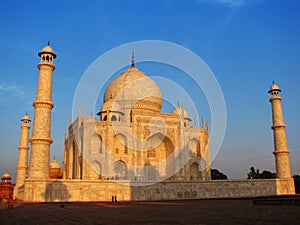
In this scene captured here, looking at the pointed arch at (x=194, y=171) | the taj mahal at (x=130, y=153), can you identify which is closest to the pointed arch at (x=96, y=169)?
the taj mahal at (x=130, y=153)

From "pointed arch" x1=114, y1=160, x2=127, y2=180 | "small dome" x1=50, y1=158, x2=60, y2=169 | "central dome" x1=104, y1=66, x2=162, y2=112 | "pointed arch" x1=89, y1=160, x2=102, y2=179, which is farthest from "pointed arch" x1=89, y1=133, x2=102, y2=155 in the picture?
"small dome" x1=50, y1=158, x2=60, y2=169

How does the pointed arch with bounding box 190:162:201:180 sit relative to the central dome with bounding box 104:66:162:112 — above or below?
below

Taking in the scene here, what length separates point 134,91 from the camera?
97.5ft

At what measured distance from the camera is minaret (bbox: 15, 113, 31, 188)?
25828mm

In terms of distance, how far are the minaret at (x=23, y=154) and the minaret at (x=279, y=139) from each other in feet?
68.1

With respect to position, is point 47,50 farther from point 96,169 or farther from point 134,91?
point 134,91

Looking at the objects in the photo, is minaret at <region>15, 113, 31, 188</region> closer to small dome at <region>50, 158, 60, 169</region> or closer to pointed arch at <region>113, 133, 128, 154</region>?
pointed arch at <region>113, 133, 128, 154</region>

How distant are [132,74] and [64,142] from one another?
9.28m

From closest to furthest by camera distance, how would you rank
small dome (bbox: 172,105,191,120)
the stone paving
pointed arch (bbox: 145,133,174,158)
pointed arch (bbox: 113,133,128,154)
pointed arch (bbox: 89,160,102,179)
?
the stone paving → pointed arch (bbox: 89,160,102,179) → pointed arch (bbox: 113,133,128,154) → pointed arch (bbox: 145,133,174,158) → small dome (bbox: 172,105,191,120)

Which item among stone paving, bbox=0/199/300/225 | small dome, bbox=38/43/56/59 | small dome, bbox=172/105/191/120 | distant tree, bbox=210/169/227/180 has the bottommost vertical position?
stone paving, bbox=0/199/300/225

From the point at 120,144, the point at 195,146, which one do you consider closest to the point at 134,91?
the point at 120,144

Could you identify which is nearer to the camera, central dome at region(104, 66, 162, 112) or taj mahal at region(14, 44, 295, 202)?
taj mahal at region(14, 44, 295, 202)

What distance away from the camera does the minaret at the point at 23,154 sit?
25.8 metres

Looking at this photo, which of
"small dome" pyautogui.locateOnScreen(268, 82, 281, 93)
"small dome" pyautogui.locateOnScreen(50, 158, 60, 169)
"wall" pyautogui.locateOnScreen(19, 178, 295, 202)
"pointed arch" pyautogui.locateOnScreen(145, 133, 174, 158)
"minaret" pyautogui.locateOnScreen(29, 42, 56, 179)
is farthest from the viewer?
"small dome" pyautogui.locateOnScreen(50, 158, 60, 169)
